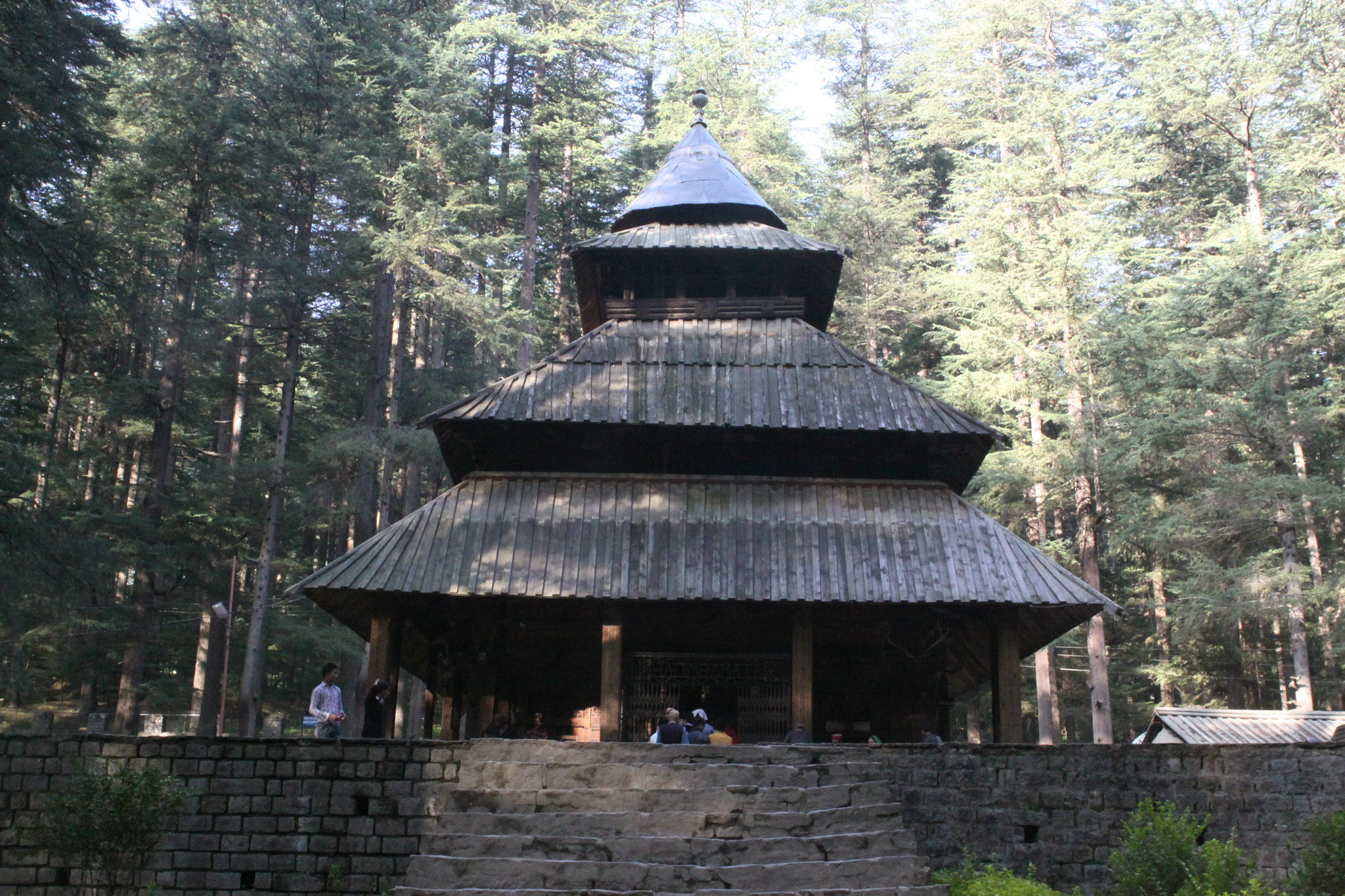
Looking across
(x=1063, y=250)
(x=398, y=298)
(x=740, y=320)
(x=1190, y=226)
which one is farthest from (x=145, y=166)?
(x=1190, y=226)

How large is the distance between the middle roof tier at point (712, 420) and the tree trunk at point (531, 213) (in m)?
15.9

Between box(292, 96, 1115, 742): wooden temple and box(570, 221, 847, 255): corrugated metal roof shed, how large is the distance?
11 cm

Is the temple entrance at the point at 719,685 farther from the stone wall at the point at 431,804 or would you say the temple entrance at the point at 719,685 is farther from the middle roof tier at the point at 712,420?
the stone wall at the point at 431,804

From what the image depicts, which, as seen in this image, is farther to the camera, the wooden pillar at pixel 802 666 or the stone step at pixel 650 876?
the wooden pillar at pixel 802 666

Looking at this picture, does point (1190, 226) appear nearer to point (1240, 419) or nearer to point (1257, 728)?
point (1240, 419)

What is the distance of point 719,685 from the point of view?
1611cm

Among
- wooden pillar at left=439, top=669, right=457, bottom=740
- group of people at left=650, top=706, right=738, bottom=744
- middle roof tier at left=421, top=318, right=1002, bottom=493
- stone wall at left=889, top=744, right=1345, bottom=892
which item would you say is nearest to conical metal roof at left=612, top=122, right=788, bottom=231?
middle roof tier at left=421, top=318, right=1002, bottom=493

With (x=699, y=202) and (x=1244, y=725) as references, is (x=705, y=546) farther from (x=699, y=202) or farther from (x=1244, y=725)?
(x=1244, y=725)

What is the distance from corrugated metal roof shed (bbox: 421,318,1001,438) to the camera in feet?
52.4

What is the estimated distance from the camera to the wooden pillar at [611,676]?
1455 centimetres

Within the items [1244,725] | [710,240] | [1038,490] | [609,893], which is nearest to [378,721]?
[609,893]

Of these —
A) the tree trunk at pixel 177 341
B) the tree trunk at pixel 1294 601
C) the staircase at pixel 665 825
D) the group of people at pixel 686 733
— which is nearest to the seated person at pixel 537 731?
the group of people at pixel 686 733

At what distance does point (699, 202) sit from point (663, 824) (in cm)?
1334

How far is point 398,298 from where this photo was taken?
35.3 m
